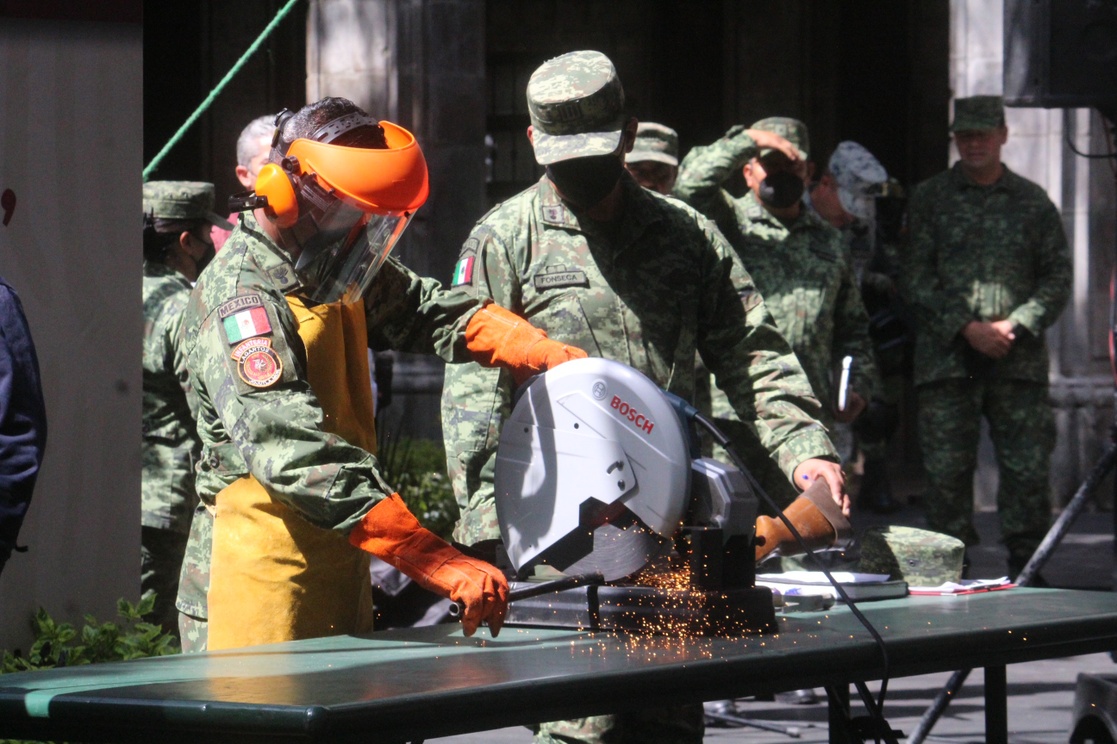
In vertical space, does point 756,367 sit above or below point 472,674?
above

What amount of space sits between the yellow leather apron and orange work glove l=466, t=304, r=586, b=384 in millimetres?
304

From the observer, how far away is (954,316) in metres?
8.63

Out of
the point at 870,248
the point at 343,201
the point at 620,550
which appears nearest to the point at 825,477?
the point at 620,550

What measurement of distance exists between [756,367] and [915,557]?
23.4 inches

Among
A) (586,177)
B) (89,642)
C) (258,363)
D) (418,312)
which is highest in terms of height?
(586,177)

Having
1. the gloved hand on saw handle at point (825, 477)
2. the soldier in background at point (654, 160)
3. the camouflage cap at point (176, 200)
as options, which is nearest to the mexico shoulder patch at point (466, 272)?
the gloved hand on saw handle at point (825, 477)

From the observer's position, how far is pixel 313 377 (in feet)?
12.5

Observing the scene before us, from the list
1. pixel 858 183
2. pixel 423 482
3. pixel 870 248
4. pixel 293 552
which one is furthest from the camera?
pixel 858 183

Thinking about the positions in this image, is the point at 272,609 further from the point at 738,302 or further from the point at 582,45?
the point at 582,45

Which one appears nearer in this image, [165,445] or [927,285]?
[165,445]

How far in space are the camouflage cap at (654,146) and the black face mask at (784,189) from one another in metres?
0.38

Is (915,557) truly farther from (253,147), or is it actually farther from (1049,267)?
(1049,267)

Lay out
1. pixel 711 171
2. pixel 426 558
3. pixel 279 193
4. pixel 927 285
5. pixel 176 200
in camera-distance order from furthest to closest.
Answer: pixel 927 285 → pixel 711 171 → pixel 176 200 → pixel 279 193 → pixel 426 558

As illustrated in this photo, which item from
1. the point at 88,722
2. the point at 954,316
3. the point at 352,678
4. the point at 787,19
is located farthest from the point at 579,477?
the point at 787,19
